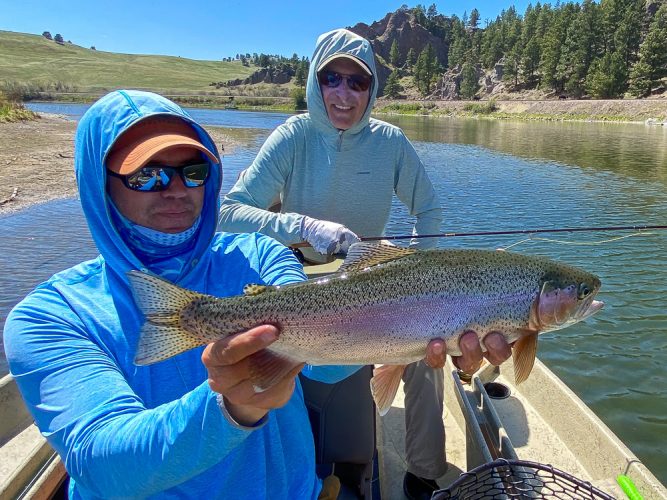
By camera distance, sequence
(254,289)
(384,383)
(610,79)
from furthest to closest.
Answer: (610,79)
(384,383)
(254,289)

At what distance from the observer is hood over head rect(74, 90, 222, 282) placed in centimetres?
247

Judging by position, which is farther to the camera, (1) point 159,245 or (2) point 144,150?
(1) point 159,245

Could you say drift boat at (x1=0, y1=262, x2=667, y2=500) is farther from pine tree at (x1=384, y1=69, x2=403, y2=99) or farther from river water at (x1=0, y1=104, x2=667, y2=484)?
pine tree at (x1=384, y1=69, x2=403, y2=99)

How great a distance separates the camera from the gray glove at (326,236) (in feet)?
13.0

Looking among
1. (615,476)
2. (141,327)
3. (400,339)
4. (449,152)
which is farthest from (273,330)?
(449,152)

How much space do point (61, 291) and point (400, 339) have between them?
5.63 feet

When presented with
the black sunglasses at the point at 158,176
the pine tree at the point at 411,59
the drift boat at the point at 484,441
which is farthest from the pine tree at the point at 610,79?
the black sunglasses at the point at 158,176

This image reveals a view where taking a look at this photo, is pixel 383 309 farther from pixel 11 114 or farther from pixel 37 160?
pixel 11 114

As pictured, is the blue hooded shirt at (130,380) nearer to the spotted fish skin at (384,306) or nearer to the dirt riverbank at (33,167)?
the spotted fish skin at (384,306)

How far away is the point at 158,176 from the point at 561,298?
92.7 inches

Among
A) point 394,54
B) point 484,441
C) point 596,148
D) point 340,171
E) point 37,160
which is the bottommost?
point 596,148

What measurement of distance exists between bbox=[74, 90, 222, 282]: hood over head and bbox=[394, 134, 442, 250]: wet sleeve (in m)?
2.44

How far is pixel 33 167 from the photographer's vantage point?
2383 centimetres

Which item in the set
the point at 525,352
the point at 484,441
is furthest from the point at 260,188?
the point at 484,441
